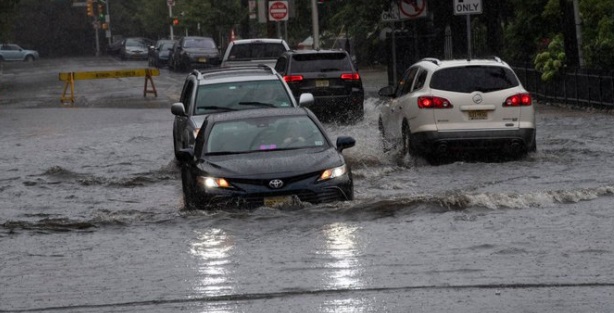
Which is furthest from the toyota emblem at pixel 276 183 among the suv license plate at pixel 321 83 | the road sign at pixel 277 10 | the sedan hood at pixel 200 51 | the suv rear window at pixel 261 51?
the sedan hood at pixel 200 51

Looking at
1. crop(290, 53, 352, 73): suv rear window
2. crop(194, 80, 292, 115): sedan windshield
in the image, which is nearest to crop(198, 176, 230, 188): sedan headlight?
crop(194, 80, 292, 115): sedan windshield

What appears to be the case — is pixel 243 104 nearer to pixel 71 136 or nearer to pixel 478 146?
pixel 478 146

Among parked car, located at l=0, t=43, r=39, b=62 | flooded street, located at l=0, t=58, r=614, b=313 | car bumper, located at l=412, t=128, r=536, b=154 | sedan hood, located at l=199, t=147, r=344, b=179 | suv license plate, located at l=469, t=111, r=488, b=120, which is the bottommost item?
flooded street, located at l=0, t=58, r=614, b=313

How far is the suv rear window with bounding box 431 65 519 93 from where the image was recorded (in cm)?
1914

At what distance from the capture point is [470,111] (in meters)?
19.0

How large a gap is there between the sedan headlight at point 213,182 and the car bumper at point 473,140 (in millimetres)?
5482

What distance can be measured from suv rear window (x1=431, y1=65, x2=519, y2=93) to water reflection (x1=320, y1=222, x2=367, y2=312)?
590 centimetres

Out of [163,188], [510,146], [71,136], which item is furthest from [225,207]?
[71,136]

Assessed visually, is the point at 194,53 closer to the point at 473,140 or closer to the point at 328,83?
the point at 328,83

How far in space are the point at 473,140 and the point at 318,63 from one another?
10283 mm

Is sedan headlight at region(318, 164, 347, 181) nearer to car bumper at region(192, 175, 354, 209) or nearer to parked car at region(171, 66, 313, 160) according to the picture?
car bumper at region(192, 175, 354, 209)

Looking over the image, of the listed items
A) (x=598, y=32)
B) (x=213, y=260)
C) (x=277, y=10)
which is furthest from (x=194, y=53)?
(x=213, y=260)

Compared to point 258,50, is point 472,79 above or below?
below

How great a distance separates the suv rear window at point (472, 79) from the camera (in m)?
19.1
